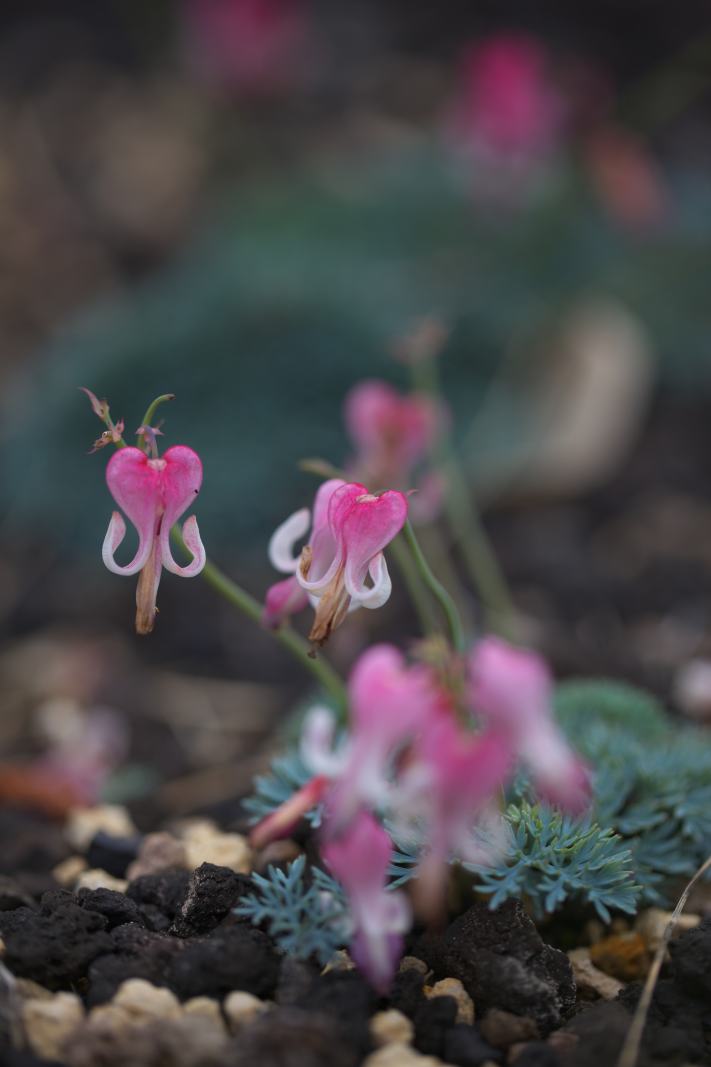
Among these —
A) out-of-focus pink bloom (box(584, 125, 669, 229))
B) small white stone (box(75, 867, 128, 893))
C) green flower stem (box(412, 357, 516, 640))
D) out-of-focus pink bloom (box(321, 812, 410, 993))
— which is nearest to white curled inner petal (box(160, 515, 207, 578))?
out-of-focus pink bloom (box(321, 812, 410, 993))

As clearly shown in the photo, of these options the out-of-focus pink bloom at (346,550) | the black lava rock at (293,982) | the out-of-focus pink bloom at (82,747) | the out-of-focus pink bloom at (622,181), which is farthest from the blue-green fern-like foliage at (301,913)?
the out-of-focus pink bloom at (622,181)

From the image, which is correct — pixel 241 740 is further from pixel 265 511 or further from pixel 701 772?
pixel 701 772

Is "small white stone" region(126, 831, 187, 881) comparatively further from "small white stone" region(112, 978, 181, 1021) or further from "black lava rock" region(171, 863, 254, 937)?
"small white stone" region(112, 978, 181, 1021)

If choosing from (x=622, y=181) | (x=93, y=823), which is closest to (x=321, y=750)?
(x=93, y=823)

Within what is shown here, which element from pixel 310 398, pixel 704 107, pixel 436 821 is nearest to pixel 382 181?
pixel 310 398

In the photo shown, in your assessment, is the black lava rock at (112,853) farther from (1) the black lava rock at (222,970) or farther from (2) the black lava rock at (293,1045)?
(2) the black lava rock at (293,1045)

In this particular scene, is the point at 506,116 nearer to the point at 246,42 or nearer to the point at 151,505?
the point at 246,42
